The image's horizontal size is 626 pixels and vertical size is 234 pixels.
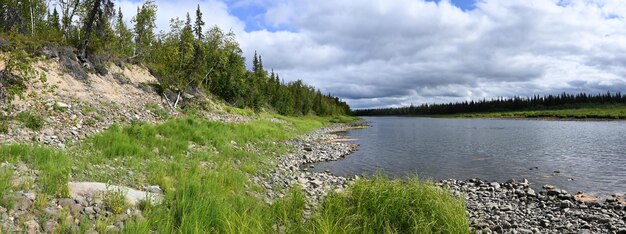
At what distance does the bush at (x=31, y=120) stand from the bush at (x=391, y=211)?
43.5 feet

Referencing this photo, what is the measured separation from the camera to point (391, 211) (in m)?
11.3

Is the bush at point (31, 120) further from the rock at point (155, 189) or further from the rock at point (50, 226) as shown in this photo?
the rock at point (50, 226)

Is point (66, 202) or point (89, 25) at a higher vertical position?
point (89, 25)

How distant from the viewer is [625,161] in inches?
1195

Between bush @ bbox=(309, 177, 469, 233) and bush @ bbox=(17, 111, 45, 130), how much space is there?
1326cm

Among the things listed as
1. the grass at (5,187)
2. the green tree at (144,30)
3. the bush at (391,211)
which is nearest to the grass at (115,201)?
the grass at (5,187)

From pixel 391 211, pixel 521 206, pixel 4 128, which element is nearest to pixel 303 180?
pixel 391 211

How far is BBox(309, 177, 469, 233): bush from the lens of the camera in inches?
405

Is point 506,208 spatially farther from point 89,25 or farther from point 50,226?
point 89,25

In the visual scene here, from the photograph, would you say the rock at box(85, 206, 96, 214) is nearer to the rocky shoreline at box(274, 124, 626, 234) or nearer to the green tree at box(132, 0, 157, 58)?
the rocky shoreline at box(274, 124, 626, 234)

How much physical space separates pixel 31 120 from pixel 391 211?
15.9 m

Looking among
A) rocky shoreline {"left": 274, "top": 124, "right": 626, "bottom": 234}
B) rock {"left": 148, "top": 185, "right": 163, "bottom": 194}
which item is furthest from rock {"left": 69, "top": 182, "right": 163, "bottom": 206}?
rocky shoreline {"left": 274, "top": 124, "right": 626, "bottom": 234}

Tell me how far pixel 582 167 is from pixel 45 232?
109ft

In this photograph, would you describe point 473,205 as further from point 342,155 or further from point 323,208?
point 342,155
